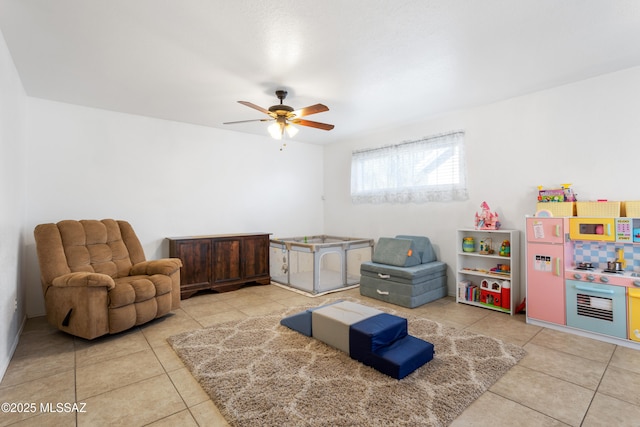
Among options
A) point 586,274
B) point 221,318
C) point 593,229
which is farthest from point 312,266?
point 593,229

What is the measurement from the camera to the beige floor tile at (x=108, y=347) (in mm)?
2588

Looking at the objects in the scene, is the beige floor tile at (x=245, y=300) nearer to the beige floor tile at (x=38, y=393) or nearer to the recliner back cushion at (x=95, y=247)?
the recliner back cushion at (x=95, y=247)

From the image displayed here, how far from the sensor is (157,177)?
15.0ft

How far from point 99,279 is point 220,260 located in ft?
6.33

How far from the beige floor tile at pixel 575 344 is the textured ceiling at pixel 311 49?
2670mm

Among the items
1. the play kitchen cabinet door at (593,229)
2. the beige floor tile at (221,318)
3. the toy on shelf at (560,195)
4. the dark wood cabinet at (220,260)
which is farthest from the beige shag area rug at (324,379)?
the toy on shelf at (560,195)

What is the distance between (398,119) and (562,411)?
3.91 m

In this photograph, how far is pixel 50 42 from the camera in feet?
8.32

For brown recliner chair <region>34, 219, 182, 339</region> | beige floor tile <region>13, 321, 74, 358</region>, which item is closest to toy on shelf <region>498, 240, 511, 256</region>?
brown recliner chair <region>34, 219, 182, 339</region>

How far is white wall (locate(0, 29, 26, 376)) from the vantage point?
239 centimetres

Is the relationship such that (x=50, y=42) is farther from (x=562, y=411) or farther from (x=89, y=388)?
(x=562, y=411)

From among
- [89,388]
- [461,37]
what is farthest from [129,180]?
[461,37]

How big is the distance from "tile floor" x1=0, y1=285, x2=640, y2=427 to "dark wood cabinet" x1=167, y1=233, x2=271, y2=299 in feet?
3.66

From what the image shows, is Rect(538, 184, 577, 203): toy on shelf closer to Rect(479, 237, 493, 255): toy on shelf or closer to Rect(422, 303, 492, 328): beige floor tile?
Rect(479, 237, 493, 255): toy on shelf
